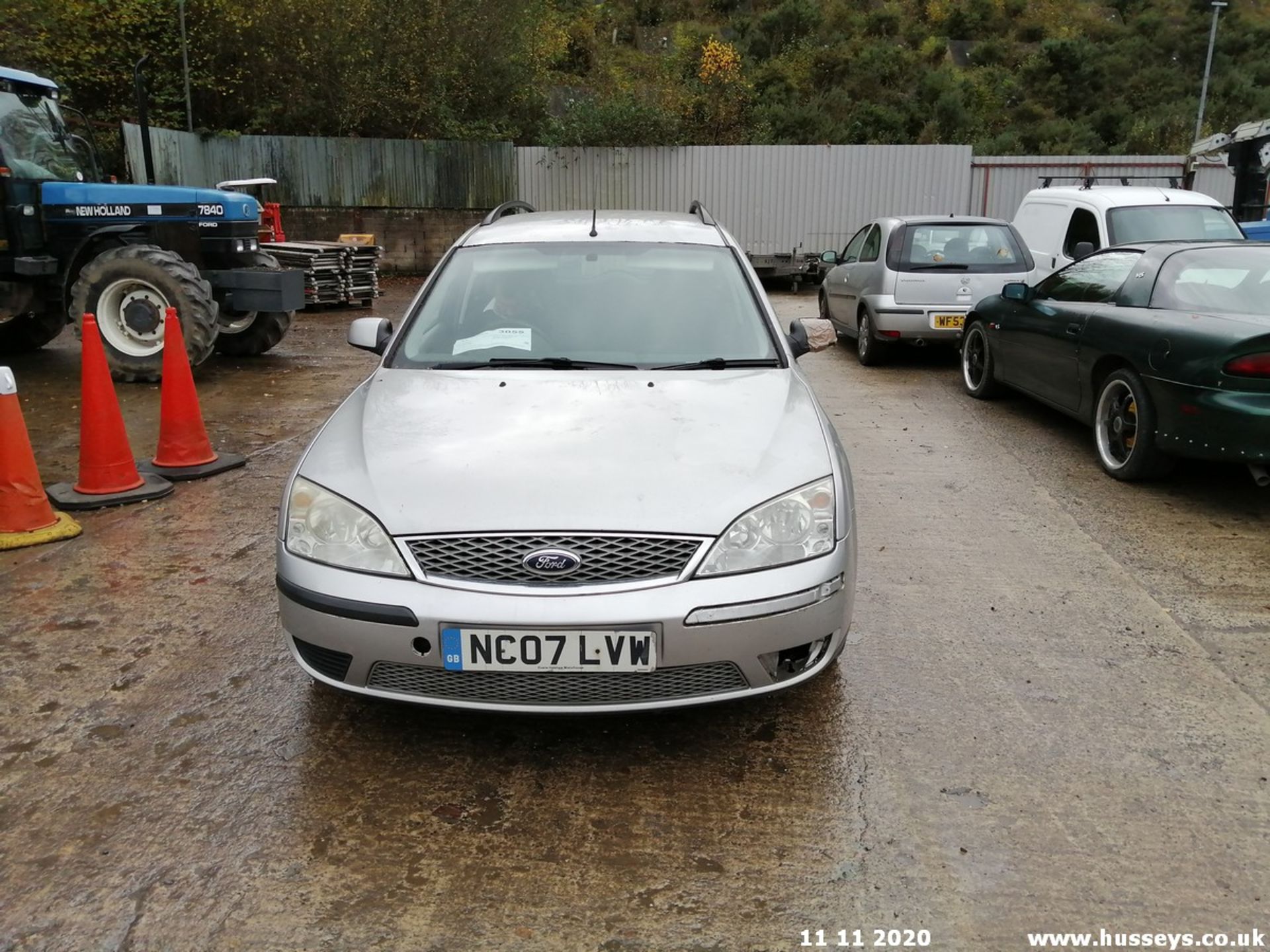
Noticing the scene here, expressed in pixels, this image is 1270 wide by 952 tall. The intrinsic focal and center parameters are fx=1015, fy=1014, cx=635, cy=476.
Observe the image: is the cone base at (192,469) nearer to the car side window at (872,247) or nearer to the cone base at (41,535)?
the cone base at (41,535)

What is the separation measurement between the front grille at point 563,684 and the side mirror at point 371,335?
1.96m

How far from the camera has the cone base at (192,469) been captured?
6.08 metres

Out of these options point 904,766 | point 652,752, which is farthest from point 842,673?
point 652,752

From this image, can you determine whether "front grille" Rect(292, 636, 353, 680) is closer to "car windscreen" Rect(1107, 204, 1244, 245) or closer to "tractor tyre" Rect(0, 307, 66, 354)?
"car windscreen" Rect(1107, 204, 1244, 245)

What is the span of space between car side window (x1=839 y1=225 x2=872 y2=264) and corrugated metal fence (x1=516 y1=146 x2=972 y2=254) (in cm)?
831

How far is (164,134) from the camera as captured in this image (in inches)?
698

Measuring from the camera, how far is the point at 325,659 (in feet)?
9.75

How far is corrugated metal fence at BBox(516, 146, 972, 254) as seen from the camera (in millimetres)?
20156

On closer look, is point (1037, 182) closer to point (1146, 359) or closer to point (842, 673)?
point (1146, 359)

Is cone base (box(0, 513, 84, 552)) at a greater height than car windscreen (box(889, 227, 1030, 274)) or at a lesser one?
lesser

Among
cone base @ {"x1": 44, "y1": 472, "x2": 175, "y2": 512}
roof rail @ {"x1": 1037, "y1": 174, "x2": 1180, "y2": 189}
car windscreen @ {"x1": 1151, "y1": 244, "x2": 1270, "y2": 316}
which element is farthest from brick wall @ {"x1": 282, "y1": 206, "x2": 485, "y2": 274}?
car windscreen @ {"x1": 1151, "y1": 244, "x2": 1270, "y2": 316}

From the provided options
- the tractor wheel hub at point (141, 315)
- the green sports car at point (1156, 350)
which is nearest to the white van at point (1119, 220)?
the green sports car at point (1156, 350)

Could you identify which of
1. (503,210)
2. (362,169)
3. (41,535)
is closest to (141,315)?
(41,535)

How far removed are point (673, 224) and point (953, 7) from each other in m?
41.0
